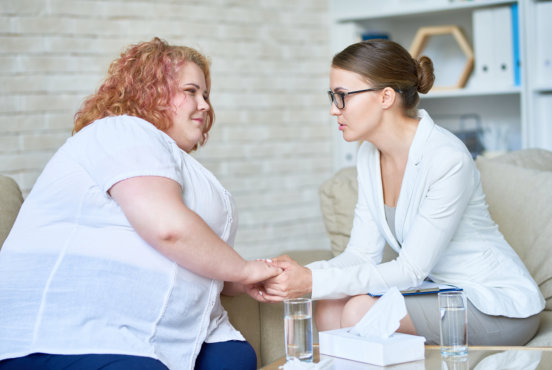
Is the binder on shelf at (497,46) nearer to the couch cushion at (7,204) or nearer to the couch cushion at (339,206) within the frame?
the couch cushion at (339,206)

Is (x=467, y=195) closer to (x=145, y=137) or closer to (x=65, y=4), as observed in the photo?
(x=145, y=137)

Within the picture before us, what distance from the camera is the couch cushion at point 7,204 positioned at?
1.74 meters

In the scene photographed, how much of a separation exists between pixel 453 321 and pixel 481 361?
0.35 feet

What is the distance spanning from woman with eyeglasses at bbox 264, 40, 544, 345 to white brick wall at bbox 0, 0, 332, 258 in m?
1.20

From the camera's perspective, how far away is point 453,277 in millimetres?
1862

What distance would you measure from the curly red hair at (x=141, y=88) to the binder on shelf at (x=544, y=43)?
1.90 m

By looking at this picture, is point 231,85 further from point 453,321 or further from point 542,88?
point 453,321

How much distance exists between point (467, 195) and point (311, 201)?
Answer: 1668mm

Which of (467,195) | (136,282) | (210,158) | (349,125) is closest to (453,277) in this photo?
(467,195)

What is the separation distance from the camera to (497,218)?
2.21 m

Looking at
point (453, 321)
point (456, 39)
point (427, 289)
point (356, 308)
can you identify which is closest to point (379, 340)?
point (453, 321)

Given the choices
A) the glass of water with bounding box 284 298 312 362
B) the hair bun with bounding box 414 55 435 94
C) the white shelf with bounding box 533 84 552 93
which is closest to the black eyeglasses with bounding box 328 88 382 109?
the hair bun with bounding box 414 55 435 94

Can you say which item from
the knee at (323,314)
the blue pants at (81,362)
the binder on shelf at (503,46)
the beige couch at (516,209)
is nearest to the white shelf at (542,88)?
the binder on shelf at (503,46)

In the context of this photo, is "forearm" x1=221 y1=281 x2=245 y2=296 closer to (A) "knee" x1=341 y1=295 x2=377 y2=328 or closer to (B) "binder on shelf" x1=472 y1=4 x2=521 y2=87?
(A) "knee" x1=341 y1=295 x2=377 y2=328
